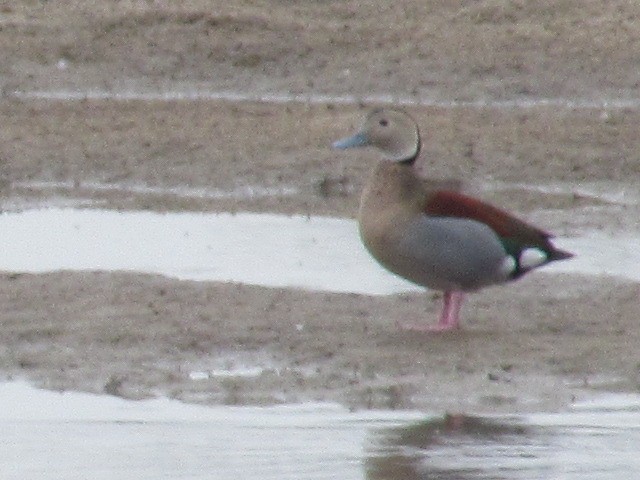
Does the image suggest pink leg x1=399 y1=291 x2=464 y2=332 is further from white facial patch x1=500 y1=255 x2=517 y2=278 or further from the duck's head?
the duck's head

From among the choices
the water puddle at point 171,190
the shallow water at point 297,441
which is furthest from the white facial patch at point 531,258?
the water puddle at point 171,190

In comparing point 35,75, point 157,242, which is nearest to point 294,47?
point 35,75

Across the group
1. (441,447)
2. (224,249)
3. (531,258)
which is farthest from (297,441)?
(224,249)

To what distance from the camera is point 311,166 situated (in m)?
13.1

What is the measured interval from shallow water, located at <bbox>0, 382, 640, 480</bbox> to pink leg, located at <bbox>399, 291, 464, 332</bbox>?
1.15 metres

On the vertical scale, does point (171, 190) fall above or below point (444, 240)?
below

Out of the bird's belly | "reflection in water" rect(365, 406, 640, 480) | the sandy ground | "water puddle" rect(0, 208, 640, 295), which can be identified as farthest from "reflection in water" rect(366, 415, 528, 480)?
"water puddle" rect(0, 208, 640, 295)

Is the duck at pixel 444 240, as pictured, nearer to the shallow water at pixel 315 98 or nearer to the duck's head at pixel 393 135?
the duck's head at pixel 393 135

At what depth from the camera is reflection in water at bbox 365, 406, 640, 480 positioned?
21.8ft

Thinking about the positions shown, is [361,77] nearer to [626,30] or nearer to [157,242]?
[626,30]

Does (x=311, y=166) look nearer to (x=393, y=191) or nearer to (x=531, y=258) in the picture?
(x=393, y=191)

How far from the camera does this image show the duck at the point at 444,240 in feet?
28.4

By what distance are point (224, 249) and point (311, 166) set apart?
2.57 meters

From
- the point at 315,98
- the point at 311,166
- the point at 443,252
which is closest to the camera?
the point at 443,252
